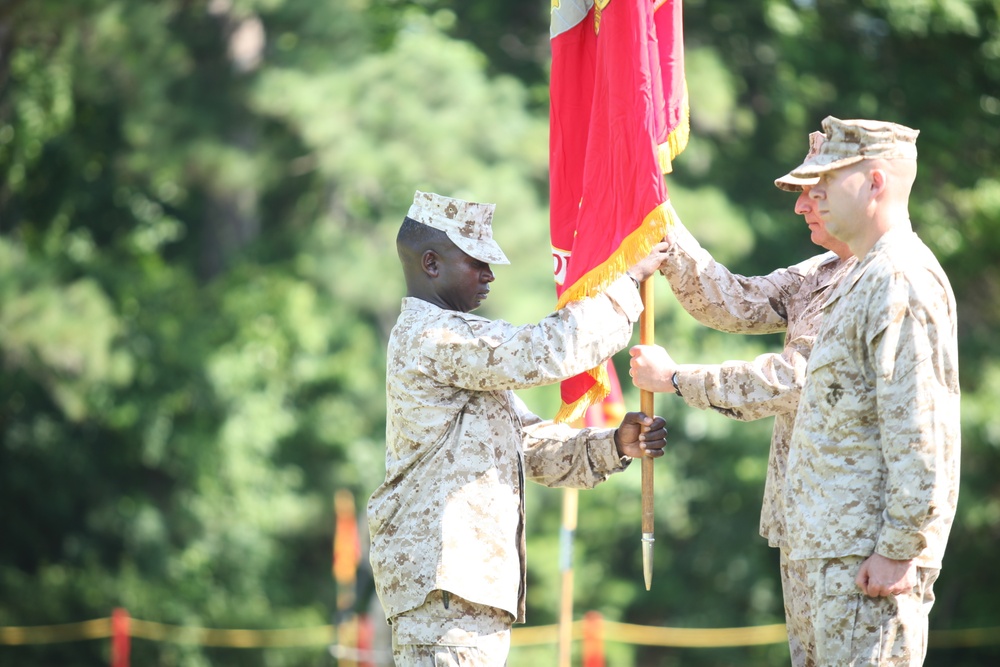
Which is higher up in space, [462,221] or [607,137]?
[607,137]

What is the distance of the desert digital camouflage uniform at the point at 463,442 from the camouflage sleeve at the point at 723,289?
1.54ft

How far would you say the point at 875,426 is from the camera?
350cm

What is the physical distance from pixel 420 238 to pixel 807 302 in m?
1.34

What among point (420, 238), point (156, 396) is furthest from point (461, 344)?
point (156, 396)

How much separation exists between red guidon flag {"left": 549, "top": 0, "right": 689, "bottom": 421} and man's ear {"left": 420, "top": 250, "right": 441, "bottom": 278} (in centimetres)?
45

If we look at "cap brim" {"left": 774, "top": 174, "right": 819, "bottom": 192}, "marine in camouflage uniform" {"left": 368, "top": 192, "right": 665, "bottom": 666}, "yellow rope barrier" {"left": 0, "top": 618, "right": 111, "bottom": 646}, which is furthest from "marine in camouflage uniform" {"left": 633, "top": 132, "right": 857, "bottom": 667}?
"yellow rope barrier" {"left": 0, "top": 618, "right": 111, "bottom": 646}

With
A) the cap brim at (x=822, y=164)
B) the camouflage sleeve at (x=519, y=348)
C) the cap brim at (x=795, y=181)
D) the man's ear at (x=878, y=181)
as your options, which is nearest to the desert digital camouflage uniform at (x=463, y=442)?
the camouflage sleeve at (x=519, y=348)

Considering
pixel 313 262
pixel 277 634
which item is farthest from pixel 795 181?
pixel 277 634

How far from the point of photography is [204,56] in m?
14.2

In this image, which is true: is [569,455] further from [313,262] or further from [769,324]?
[313,262]

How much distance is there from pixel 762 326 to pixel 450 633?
156cm

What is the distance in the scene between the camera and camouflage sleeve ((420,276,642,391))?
3.87 m

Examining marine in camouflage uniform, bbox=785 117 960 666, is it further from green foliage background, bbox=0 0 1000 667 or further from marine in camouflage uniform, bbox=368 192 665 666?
green foliage background, bbox=0 0 1000 667

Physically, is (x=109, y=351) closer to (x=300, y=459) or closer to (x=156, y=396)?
(x=156, y=396)
